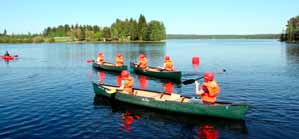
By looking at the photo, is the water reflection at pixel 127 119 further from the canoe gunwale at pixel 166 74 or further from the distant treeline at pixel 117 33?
the distant treeline at pixel 117 33

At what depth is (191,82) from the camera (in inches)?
1131

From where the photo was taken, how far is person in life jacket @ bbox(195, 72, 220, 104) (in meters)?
15.5

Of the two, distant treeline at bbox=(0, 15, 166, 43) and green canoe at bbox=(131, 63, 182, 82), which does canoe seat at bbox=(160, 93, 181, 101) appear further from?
distant treeline at bbox=(0, 15, 166, 43)

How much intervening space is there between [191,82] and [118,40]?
13775 cm

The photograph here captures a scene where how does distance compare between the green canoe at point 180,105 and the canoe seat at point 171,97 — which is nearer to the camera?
the green canoe at point 180,105

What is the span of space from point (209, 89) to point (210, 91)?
0.13 meters

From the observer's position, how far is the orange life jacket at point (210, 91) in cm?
1571

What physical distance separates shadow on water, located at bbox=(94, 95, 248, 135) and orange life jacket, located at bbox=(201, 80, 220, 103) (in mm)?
1234

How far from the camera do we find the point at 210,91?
51.9 ft

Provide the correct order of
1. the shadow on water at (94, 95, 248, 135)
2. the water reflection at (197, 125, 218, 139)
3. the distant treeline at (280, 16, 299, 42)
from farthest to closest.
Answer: the distant treeline at (280, 16, 299, 42), the shadow on water at (94, 95, 248, 135), the water reflection at (197, 125, 218, 139)

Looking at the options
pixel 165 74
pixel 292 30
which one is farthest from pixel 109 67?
pixel 292 30

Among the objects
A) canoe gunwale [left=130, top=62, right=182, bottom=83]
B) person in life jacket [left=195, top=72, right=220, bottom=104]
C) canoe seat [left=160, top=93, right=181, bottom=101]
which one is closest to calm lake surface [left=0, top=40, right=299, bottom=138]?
person in life jacket [left=195, top=72, right=220, bottom=104]

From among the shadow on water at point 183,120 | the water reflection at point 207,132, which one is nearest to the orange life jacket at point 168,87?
the shadow on water at point 183,120

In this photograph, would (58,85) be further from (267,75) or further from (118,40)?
(118,40)
